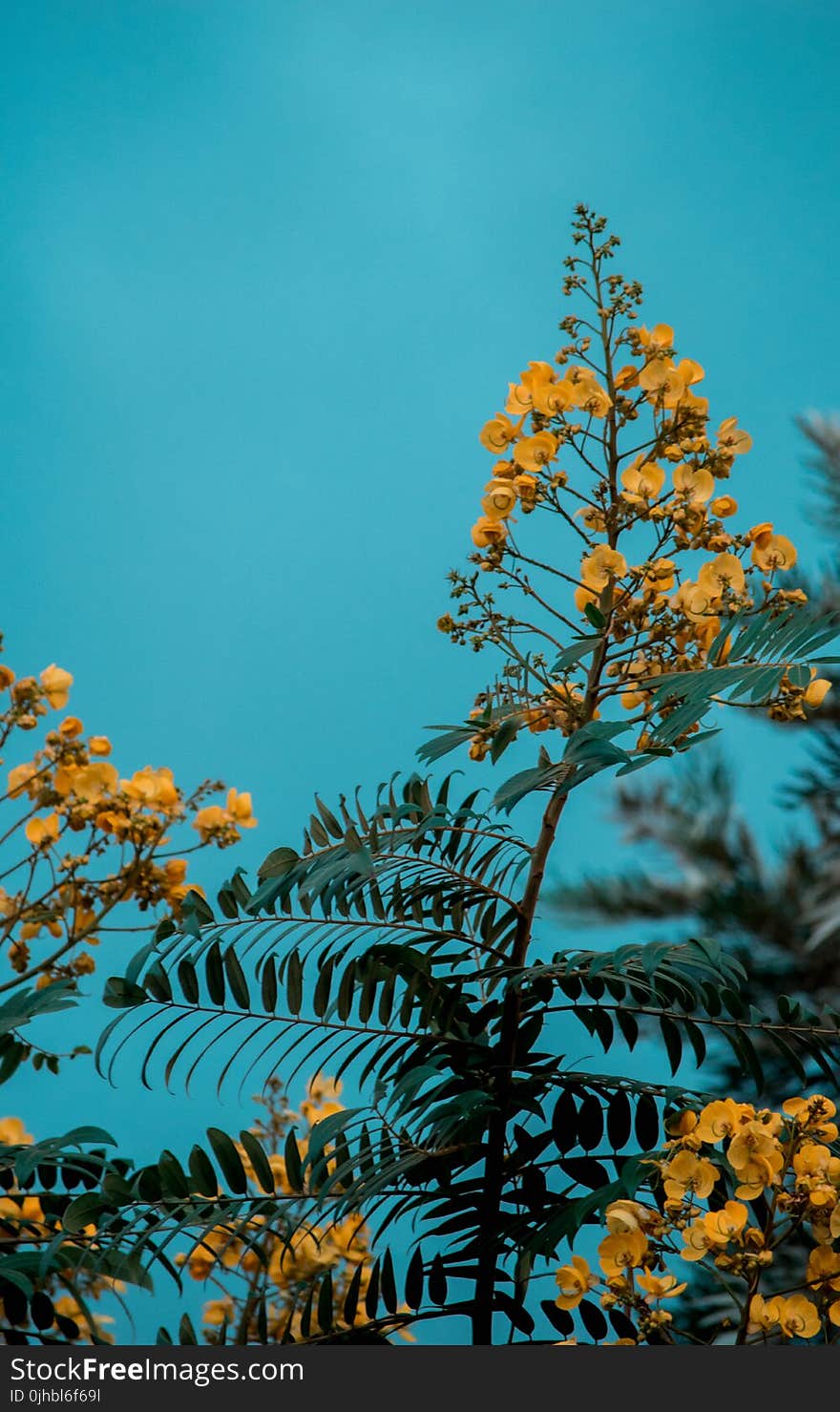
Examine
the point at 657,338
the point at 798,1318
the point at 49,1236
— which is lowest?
the point at 798,1318

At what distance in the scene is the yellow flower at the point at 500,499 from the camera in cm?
92

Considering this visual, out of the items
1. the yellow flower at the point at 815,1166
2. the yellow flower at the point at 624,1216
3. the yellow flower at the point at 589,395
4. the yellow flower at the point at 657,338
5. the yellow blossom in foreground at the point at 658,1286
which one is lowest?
the yellow blossom in foreground at the point at 658,1286

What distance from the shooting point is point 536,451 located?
92 cm

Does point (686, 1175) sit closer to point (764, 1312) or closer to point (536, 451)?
point (764, 1312)

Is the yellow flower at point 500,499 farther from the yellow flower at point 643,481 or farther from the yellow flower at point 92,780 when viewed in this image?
the yellow flower at point 92,780

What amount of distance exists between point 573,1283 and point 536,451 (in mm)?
532

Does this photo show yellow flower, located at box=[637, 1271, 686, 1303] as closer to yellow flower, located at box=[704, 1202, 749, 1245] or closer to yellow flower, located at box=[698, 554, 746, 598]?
yellow flower, located at box=[704, 1202, 749, 1245]

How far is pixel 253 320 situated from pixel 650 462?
2.11 metres

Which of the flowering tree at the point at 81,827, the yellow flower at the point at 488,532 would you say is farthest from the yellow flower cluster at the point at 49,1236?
the yellow flower at the point at 488,532

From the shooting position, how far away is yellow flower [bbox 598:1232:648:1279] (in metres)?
0.72

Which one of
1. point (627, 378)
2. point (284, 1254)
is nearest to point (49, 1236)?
point (284, 1254)

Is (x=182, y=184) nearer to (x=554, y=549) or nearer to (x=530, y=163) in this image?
(x=530, y=163)

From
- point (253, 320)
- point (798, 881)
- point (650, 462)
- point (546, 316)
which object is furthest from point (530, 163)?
point (650, 462)

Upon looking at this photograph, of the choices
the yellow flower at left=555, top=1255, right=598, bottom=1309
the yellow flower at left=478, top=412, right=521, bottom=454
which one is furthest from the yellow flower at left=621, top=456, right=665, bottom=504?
the yellow flower at left=555, top=1255, right=598, bottom=1309
